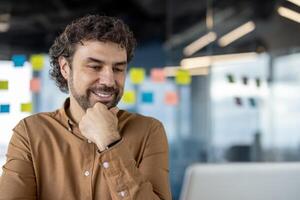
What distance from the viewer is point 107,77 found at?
50.3 inches

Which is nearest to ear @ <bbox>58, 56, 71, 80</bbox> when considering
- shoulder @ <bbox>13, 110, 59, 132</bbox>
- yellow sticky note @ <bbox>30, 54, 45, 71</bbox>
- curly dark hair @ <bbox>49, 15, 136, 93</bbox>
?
curly dark hair @ <bbox>49, 15, 136, 93</bbox>

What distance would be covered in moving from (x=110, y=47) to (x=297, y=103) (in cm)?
410

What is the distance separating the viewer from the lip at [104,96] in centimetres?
129

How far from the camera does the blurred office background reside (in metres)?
4.76

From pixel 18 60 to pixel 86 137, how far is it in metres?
3.45

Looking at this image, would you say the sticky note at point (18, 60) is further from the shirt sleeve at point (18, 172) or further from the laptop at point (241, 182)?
the laptop at point (241, 182)

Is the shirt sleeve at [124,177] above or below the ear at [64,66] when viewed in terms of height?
below

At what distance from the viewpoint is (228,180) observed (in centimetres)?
90

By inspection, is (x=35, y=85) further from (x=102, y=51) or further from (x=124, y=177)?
(x=124, y=177)

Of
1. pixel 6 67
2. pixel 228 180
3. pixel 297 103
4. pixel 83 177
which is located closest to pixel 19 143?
pixel 83 177

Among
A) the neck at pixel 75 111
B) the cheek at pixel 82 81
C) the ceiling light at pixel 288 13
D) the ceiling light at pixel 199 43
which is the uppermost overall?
the ceiling light at pixel 288 13

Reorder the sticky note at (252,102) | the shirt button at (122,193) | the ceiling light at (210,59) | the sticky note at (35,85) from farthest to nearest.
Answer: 1. the sticky note at (252,102)
2. the ceiling light at (210,59)
3. the sticky note at (35,85)
4. the shirt button at (122,193)

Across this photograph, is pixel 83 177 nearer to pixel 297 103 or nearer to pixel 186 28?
pixel 186 28

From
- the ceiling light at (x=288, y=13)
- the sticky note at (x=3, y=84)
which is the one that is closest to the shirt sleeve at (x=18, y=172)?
the sticky note at (x=3, y=84)
